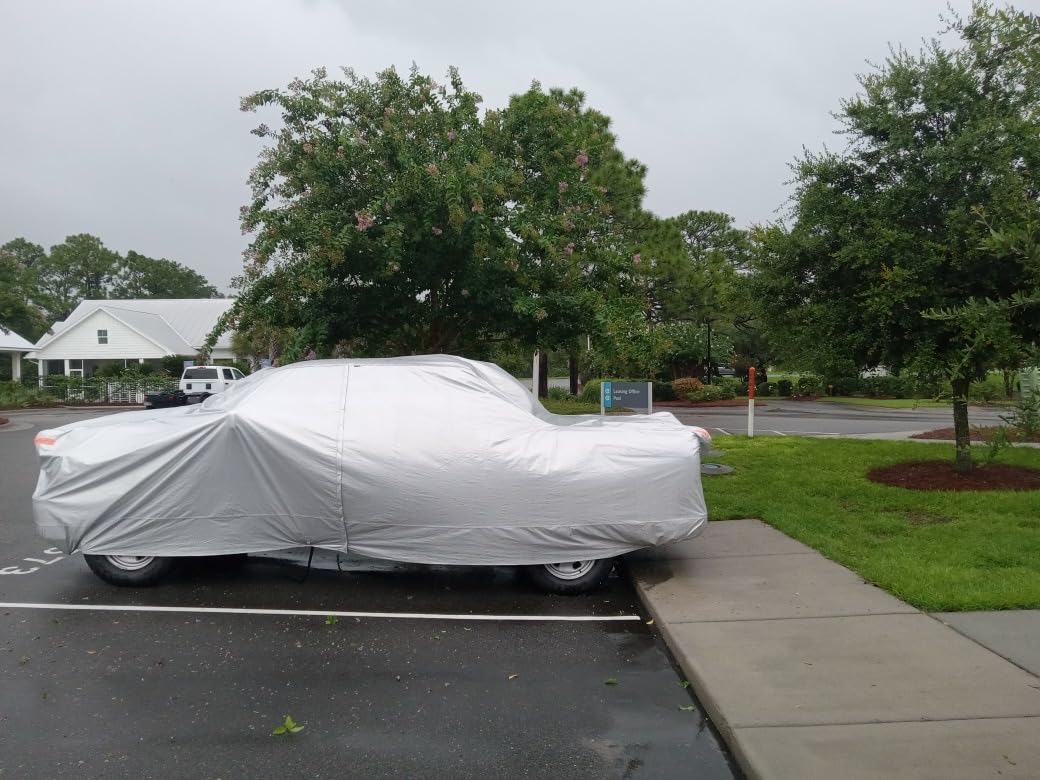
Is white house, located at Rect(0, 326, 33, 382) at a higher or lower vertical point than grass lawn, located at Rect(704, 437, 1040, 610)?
higher

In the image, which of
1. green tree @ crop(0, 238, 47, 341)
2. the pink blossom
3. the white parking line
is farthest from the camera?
green tree @ crop(0, 238, 47, 341)

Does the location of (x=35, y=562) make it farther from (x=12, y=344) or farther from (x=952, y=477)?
(x=12, y=344)

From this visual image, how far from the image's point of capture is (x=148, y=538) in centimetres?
552

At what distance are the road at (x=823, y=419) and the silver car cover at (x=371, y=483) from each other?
12.3 m

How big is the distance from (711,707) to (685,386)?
28.6 m

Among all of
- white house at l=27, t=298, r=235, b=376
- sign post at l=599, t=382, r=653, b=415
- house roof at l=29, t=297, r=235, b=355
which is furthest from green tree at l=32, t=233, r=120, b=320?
sign post at l=599, t=382, r=653, b=415

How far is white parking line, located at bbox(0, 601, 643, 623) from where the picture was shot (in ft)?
17.2

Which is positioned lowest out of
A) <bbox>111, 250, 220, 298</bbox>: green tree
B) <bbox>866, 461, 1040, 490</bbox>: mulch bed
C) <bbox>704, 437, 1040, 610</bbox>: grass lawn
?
<bbox>704, 437, 1040, 610</bbox>: grass lawn

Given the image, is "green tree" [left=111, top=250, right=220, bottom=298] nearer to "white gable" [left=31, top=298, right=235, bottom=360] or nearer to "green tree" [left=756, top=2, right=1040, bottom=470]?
"white gable" [left=31, top=298, right=235, bottom=360]

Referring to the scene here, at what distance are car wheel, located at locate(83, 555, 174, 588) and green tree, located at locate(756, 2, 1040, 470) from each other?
6903mm

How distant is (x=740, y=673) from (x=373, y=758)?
1.88 meters

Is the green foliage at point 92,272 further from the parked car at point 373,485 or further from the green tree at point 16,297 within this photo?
the parked car at point 373,485

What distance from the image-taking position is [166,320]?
1877 inches

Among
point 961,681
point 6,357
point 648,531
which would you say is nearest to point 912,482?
point 648,531
